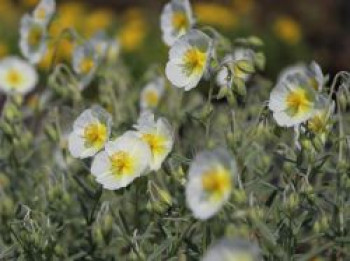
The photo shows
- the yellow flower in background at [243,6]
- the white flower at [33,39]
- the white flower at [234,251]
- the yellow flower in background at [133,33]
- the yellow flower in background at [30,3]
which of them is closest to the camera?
the white flower at [234,251]

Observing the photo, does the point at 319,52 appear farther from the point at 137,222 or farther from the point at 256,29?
the point at 137,222

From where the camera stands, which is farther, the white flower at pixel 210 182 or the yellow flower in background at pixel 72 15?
the yellow flower in background at pixel 72 15

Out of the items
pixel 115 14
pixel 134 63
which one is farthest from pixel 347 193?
pixel 115 14

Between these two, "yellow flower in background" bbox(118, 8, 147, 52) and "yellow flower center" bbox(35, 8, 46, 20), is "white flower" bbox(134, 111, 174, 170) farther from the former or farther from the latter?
"yellow flower in background" bbox(118, 8, 147, 52)

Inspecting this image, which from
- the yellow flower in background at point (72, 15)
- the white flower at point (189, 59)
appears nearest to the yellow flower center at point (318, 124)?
the white flower at point (189, 59)

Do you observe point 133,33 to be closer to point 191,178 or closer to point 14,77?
point 14,77

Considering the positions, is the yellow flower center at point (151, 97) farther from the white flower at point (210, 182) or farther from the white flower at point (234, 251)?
the white flower at point (234, 251)

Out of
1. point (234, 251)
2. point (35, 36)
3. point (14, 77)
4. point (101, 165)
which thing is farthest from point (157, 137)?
point (14, 77)

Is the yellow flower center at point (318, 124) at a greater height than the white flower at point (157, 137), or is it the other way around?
the white flower at point (157, 137)

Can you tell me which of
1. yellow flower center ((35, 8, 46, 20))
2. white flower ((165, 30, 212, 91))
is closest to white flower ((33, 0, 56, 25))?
yellow flower center ((35, 8, 46, 20))
